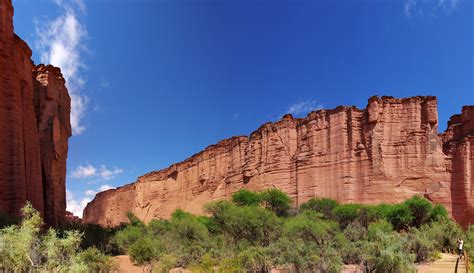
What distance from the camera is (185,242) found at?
20797mm

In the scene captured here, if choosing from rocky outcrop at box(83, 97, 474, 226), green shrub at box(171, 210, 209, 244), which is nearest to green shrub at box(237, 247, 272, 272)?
green shrub at box(171, 210, 209, 244)

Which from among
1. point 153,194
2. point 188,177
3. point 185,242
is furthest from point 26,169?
point 153,194

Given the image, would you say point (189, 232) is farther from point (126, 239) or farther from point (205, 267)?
point (205, 267)

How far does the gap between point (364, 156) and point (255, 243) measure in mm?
17588

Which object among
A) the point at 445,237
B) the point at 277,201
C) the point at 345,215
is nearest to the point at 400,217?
the point at 345,215

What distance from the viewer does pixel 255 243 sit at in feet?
62.1

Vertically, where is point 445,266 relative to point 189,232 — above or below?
below

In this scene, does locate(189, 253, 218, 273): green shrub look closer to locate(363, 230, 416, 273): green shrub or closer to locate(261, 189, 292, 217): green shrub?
locate(363, 230, 416, 273): green shrub

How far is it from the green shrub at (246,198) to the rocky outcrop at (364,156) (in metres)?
2.73

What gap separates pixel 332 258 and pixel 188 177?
40389 millimetres

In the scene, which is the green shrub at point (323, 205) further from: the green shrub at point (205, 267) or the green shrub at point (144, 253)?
the green shrub at point (205, 267)

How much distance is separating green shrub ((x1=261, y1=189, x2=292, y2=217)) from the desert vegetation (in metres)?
3.13

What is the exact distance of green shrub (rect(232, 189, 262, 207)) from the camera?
3531cm

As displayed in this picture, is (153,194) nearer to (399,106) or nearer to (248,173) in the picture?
(248,173)
